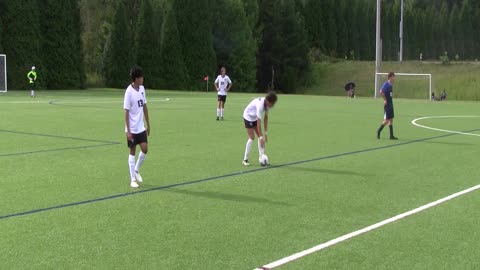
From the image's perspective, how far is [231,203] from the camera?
28.4ft

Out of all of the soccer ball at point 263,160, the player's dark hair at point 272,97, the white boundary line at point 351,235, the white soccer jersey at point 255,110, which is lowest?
the white boundary line at point 351,235

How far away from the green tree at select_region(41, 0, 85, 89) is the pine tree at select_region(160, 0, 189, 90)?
33.2ft

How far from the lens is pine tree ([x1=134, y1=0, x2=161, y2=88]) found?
62.1 meters

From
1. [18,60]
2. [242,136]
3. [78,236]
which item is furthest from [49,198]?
[18,60]

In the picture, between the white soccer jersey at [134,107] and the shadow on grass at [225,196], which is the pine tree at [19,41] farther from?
the shadow on grass at [225,196]

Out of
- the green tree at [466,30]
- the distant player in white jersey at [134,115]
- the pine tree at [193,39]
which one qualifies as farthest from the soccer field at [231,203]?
the green tree at [466,30]

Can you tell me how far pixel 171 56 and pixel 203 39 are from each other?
4532mm

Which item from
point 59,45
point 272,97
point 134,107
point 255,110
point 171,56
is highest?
point 59,45

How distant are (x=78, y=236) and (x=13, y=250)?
2.54 ft

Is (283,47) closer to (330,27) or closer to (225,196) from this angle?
(330,27)

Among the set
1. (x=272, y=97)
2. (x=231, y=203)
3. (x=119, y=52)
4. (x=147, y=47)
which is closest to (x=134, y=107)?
(x=231, y=203)

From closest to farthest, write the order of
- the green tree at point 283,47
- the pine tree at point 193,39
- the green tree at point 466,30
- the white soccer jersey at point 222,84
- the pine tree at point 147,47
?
the white soccer jersey at point 222,84 → the pine tree at point 147,47 → the pine tree at point 193,39 → the green tree at point 283,47 → the green tree at point 466,30

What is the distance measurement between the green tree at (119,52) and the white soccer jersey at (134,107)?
168 feet

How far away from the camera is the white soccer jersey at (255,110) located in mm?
11508
